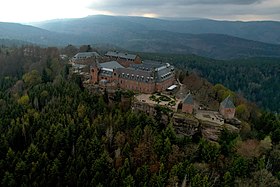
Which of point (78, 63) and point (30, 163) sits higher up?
point (78, 63)

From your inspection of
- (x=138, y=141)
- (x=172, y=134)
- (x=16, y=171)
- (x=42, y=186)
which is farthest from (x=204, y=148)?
(x=16, y=171)

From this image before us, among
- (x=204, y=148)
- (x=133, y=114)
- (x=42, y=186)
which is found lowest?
(x=42, y=186)

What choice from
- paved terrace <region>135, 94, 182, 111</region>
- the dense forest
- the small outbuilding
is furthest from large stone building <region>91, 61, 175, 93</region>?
the small outbuilding

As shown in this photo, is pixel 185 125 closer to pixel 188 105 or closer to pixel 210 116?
pixel 188 105

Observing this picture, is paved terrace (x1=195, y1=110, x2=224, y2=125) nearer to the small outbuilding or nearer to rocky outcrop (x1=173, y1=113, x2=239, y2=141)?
rocky outcrop (x1=173, y1=113, x2=239, y2=141)

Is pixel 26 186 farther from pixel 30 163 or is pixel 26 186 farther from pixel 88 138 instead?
pixel 88 138

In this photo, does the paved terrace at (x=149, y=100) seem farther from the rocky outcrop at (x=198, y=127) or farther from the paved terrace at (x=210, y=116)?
the paved terrace at (x=210, y=116)

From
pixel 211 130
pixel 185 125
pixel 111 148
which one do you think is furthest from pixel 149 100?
pixel 111 148
